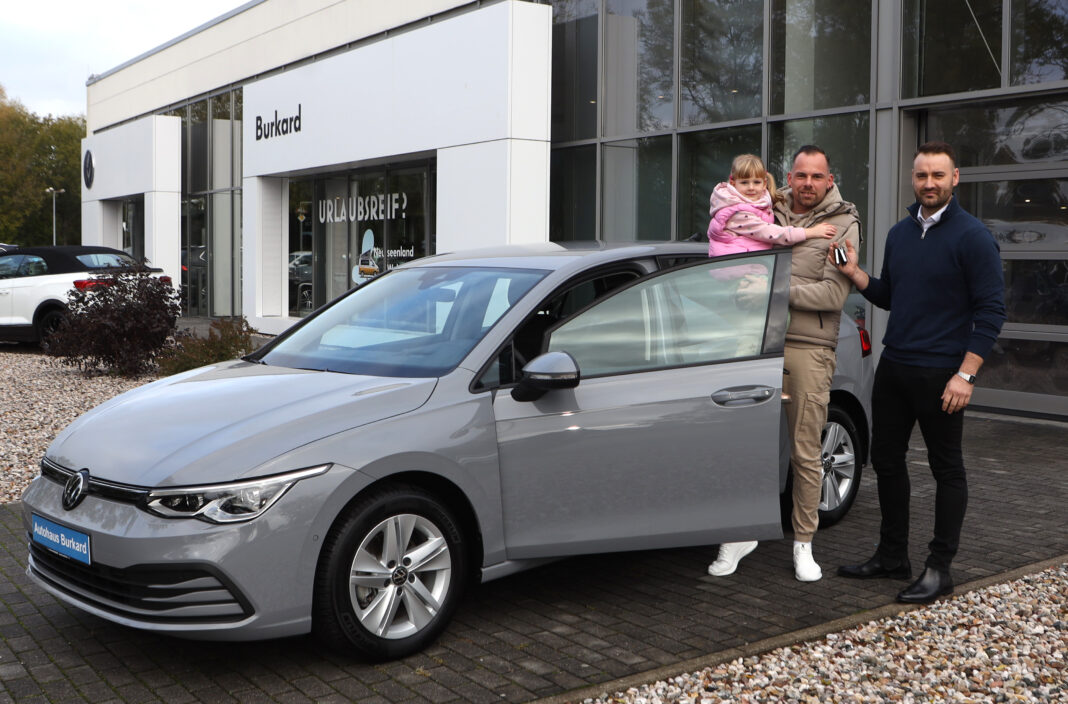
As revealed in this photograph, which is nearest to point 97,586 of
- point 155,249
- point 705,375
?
point 705,375

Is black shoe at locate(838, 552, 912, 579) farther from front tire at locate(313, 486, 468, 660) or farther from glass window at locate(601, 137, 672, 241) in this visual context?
glass window at locate(601, 137, 672, 241)

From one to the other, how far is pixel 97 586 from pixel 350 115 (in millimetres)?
15119

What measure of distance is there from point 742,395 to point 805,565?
1.02m

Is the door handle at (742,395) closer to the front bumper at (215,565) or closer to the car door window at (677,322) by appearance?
the car door window at (677,322)

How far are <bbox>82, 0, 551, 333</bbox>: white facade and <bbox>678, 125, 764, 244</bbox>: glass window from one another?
2.09 m

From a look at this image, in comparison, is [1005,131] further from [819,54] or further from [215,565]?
[215,565]

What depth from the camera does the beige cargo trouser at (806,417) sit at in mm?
4973

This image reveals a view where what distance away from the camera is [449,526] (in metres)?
4.02

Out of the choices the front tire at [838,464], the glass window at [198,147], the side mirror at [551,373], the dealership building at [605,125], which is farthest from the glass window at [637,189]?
the glass window at [198,147]

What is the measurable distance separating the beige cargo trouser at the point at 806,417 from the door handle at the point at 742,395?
39cm

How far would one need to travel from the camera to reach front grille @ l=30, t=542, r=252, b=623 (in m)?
3.55

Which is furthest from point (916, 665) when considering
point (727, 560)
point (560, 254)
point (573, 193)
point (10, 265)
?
point (10, 265)

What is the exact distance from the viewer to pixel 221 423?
12.8 ft

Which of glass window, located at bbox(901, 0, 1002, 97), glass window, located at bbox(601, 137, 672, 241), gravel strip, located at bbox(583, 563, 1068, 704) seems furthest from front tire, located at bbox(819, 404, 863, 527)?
glass window, located at bbox(601, 137, 672, 241)
